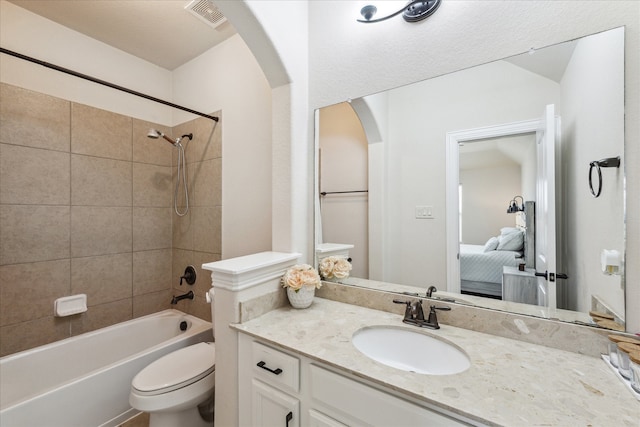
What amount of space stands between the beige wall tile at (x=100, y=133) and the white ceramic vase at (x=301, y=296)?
1981 mm

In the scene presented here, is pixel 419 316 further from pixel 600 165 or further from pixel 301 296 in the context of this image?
pixel 600 165

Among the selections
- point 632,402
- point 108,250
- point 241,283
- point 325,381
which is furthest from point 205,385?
point 632,402

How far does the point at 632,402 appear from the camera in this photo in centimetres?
67

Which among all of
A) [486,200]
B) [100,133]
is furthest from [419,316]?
[100,133]

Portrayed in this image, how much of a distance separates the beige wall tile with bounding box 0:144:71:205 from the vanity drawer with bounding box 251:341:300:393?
194cm

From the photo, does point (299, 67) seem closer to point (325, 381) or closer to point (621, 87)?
point (621, 87)

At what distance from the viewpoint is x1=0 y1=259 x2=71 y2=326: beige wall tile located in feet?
5.58

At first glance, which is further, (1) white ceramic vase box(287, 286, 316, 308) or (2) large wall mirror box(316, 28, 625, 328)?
(1) white ceramic vase box(287, 286, 316, 308)

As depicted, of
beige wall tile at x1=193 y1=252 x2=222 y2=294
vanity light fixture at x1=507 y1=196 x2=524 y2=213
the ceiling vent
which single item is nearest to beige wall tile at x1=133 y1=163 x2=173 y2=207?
beige wall tile at x1=193 y1=252 x2=222 y2=294

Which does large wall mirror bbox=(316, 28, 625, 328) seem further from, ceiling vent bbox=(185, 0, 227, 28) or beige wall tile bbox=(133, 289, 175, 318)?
beige wall tile bbox=(133, 289, 175, 318)

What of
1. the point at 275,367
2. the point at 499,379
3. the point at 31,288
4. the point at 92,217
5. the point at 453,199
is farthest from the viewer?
the point at 92,217

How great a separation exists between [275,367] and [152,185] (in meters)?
2.15

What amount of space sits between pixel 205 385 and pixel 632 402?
1.70 metres

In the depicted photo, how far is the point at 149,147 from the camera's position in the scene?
239 centimetres
